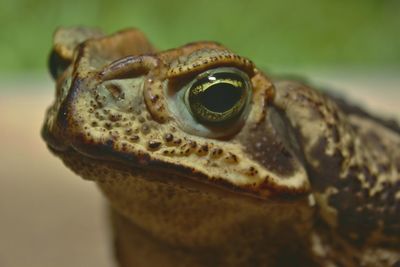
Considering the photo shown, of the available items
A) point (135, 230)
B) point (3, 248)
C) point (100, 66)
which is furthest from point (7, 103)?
point (100, 66)

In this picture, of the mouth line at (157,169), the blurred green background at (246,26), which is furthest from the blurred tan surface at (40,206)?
the mouth line at (157,169)

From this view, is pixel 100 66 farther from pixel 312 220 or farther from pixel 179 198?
pixel 312 220

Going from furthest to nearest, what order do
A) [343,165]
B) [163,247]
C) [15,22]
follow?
[15,22]
[163,247]
[343,165]

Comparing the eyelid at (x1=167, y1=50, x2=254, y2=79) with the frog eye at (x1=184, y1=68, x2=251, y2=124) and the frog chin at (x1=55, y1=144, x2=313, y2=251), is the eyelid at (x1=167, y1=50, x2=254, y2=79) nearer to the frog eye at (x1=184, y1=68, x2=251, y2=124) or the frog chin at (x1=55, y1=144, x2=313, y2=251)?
the frog eye at (x1=184, y1=68, x2=251, y2=124)

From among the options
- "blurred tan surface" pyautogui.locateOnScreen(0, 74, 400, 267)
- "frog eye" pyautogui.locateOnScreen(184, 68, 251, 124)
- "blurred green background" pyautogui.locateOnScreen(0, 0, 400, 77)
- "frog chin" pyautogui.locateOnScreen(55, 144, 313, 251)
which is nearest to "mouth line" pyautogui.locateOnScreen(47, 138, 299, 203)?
"frog chin" pyautogui.locateOnScreen(55, 144, 313, 251)

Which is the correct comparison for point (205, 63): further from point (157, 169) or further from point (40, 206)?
point (40, 206)
